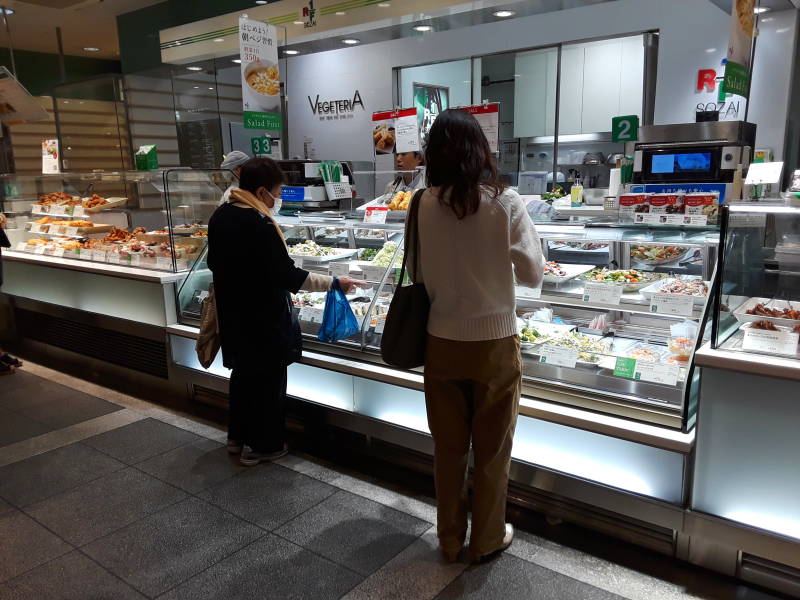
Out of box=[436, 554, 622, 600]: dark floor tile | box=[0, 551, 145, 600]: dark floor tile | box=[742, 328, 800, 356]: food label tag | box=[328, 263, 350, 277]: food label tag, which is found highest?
box=[328, 263, 350, 277]: food label tag

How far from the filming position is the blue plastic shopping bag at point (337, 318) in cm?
359

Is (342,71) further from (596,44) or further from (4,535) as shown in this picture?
(4,535)

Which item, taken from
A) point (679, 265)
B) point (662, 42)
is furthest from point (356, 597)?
point (662, 42)

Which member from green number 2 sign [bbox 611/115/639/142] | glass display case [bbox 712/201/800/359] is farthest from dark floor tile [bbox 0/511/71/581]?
green number 2 sign [bbox 611/115/639/142]

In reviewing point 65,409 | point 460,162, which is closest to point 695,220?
point 460,162

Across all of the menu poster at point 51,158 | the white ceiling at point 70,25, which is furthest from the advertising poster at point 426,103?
the white ceiling at point 70,25

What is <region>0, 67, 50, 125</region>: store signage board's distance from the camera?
6137 mm

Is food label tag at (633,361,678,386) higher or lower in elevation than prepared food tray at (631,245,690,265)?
lower

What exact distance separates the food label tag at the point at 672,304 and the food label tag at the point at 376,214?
1.77m

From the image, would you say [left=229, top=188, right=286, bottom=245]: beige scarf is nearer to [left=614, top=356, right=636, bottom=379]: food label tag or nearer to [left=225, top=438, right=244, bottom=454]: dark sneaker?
[left=225, top=438, right=244, bottom=454]: dark sneaker

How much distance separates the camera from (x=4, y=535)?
3076 millimetres

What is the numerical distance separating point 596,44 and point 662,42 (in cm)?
149

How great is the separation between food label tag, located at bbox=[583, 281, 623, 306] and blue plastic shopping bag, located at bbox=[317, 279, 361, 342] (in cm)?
136

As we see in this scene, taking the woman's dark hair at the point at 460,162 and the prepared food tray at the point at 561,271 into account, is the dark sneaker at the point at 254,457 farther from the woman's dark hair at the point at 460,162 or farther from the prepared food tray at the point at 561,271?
the woman's dark hair at the point at 460,162
